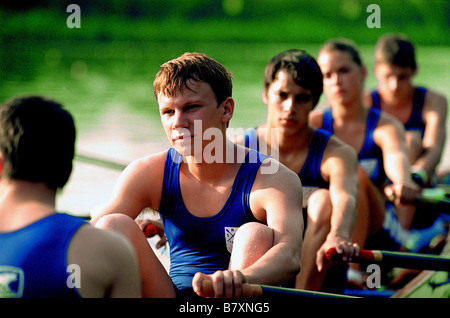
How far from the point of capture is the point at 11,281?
132 cm

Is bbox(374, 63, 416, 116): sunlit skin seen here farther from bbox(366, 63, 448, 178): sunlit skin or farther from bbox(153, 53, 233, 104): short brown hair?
bbox(153, 53, 233, 104): short brown hair

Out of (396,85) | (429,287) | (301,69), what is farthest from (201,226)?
(396,85)

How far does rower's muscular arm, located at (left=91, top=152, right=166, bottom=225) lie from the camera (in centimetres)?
212

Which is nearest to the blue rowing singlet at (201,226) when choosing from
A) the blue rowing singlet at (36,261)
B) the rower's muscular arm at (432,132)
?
the blue rowing singlet at (36,261)

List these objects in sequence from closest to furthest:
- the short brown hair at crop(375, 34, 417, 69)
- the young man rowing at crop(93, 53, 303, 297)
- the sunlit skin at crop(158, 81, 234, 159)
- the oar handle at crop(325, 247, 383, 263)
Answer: the young man rowing at crop(93, 53, 303, 297) → the sunlit skin at crop(158, 81, 234, 159) → the oar handle at crop(325, 247, 383, 263) → the short brown hair at crop(375, 34, 417, 69)

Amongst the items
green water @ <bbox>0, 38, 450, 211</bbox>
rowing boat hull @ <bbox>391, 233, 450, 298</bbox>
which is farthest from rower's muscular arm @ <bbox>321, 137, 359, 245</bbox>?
green water @ <bbox>0, 38, 450, 211</bbox>

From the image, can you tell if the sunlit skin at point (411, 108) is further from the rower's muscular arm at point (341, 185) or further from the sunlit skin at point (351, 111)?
the rower's muscular arm at point (341, 185)

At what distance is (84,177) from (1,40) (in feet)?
31.2

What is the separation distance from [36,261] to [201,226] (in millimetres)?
819

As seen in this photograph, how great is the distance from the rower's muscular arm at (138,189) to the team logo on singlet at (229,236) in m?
0.24

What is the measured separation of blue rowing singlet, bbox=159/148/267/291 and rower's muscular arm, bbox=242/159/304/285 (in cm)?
4

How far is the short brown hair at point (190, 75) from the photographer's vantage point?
200cm
